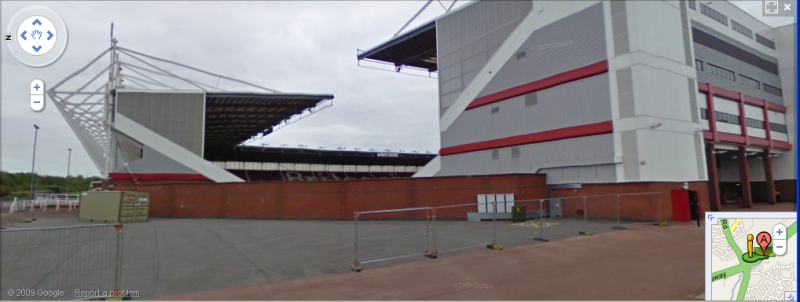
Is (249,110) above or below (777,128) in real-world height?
above

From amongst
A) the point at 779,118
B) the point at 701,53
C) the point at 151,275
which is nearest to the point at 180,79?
the point at 151,275

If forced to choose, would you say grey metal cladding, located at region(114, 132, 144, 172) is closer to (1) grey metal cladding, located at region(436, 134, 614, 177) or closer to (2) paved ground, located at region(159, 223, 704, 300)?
(1) grey metal cladding, located at region(436, 134, 614, 177)

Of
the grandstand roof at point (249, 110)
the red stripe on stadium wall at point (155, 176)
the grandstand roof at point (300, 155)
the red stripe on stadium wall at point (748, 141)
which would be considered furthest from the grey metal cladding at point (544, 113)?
the grandstand roof at point (300, 155)

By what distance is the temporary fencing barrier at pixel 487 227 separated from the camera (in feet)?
39.2

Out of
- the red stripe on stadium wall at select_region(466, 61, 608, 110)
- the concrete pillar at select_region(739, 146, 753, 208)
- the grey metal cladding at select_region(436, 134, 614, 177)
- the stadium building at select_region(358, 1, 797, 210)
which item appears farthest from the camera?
the concrete pillar at select_region(739, 146, 753, 208)

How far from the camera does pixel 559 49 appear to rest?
29.0m

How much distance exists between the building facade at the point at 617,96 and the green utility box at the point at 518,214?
22.0ft

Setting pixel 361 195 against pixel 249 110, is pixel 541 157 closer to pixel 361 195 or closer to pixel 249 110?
pixel 361 195

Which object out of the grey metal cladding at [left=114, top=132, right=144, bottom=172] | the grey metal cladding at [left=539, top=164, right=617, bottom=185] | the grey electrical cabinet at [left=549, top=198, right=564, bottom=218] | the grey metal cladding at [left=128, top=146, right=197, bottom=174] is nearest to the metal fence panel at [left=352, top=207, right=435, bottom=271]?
the grey electrical cabinet at [left=549, top=198, right=564, bottom=218]

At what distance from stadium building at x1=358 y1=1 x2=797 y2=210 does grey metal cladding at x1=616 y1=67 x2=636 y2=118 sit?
6cm

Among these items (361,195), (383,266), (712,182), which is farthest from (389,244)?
(712,182)

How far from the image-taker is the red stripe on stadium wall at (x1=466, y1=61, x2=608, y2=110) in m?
26.5

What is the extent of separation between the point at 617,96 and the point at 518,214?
33.1ft

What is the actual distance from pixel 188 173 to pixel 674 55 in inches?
1652
